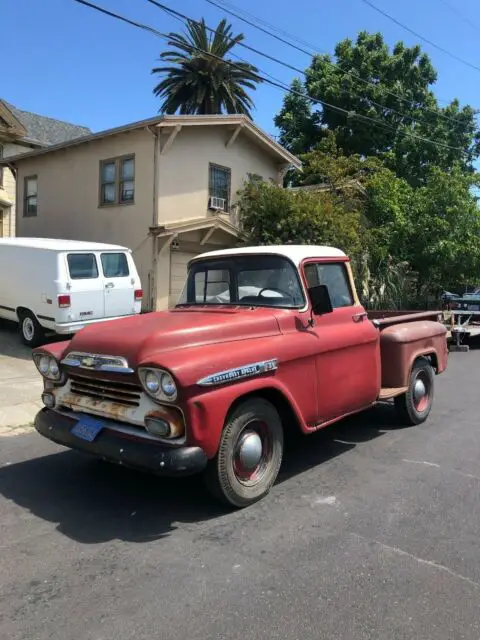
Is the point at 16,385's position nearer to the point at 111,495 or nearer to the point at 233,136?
the point at 111,495

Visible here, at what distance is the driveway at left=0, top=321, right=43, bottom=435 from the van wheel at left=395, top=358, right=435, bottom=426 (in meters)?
4.56

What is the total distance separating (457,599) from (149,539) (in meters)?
1.94

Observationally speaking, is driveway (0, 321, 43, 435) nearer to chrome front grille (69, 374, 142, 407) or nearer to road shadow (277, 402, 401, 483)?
chrome front grille (69, 374, 142, 407)

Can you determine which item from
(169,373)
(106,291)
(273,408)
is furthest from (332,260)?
(106,291)

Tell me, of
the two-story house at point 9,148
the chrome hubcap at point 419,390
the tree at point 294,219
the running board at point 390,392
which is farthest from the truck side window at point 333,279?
the two-story house at point 9,148

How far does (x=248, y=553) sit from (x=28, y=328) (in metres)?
9.30

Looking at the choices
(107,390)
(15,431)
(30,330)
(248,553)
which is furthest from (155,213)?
(248,553)

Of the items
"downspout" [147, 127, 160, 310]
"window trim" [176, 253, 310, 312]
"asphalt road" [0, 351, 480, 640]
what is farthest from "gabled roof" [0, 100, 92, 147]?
"asphalt road" [0, 351, 480, 640]

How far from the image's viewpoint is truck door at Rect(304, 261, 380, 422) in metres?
5.16

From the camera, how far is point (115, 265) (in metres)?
12.1

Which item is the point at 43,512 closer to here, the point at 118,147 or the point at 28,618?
the point at 28,618

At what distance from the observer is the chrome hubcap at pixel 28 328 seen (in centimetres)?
1172

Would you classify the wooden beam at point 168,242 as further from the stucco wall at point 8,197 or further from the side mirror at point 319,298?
the stucco wall at point 8,197

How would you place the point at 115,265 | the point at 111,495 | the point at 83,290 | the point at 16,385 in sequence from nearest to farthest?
the point at 111,495 → the point at 16,385 → the point at 83,290 → the point at 115,265
